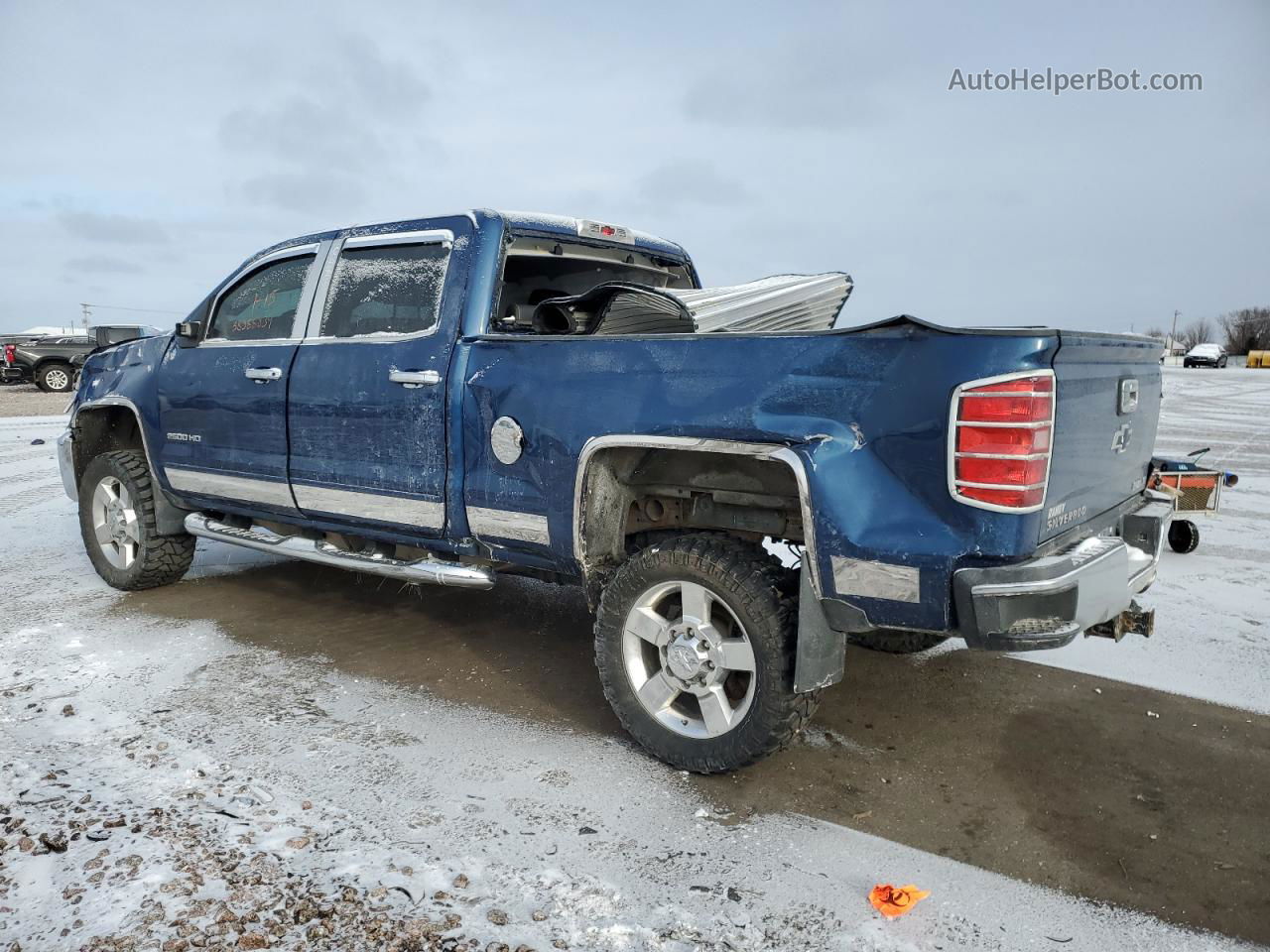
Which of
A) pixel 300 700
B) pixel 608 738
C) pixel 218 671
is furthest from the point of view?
pixel 218 671

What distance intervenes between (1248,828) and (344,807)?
2.90m

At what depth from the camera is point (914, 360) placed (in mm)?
2588

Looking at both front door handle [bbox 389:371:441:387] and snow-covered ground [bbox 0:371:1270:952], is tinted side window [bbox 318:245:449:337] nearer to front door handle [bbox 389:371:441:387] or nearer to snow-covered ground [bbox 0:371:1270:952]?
front door handle [bbox 389:371:441:387]

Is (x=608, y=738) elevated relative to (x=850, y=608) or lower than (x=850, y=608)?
lower

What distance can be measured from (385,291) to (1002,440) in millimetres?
2875

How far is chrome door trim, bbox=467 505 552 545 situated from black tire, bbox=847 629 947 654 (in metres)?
1.69

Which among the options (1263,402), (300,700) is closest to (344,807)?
→ (300,700)

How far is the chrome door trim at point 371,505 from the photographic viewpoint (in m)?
3.86

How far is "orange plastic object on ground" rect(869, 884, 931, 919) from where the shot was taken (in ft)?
7.98

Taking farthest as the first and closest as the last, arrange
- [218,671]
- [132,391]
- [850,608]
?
[132,391], [218,671], [850,608]

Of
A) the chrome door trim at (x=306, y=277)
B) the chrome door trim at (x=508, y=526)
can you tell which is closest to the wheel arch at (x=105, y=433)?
the chrome door trim at (x=306, y=277)

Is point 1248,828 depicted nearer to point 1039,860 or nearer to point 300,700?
point 1039,860

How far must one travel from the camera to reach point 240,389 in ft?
15.3

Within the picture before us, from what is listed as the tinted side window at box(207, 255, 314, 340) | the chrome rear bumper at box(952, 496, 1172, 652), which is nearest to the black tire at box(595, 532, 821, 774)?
the chrome rear bumper at box(952, 496, 1172, 652)
